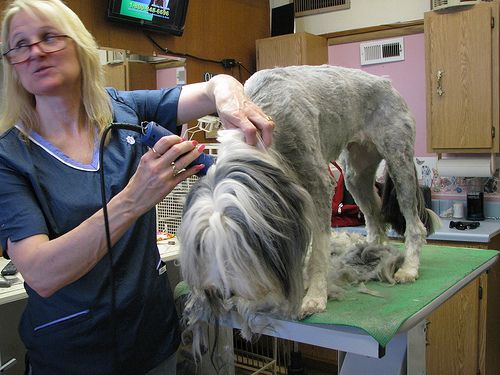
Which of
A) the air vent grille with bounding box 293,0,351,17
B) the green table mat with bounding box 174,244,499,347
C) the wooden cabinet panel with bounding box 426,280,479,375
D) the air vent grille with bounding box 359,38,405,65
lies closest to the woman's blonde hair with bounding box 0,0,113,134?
the green table mat with bounding box 174,244,499,347

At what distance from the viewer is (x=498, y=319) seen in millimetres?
3557

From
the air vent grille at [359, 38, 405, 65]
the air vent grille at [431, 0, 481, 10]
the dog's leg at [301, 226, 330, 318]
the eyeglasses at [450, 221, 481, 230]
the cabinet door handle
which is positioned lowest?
the eyeglasses at [450, 221, 481, 230]

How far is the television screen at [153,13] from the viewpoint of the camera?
3.40 m

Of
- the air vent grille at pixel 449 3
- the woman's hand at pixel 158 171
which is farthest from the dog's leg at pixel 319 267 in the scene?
the air vent grille at pixel 449 3

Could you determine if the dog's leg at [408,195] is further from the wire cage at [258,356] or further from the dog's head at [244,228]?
the wire cage at [258,356]

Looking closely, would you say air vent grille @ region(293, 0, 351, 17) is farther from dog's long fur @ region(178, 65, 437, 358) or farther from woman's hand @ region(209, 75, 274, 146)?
woman's hand @ region(209, 75, 274, 146)

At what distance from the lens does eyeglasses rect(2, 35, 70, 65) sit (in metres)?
1.26

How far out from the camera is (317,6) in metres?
4.64

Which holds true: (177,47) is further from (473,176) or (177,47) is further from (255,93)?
(255,93)

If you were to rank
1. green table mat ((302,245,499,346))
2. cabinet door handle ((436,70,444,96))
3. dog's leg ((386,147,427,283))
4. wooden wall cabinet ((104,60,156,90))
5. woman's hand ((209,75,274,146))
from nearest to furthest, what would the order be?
woman's hand ((209,75,274,146)), green table mat ((302,245,499,346)), dog's leg ((386,147,427,283)), wooden wall cabinet ((104,60,156,90)), cabinet door handle ((436,70,444,96))

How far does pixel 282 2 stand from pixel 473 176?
7.88 ft

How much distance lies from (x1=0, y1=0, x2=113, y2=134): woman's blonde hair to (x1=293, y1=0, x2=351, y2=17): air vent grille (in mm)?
3526

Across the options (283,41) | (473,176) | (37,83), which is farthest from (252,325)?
(283,41)

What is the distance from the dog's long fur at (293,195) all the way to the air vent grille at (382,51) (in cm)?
234
